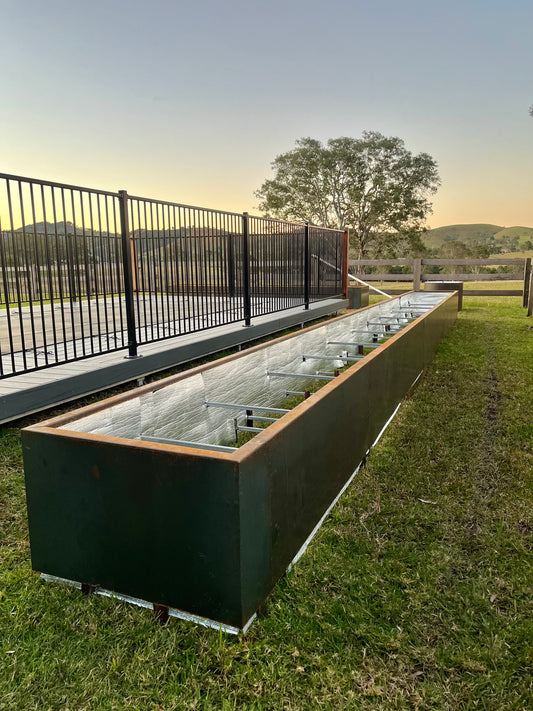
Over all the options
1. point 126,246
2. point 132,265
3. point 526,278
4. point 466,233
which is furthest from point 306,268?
point 466,233

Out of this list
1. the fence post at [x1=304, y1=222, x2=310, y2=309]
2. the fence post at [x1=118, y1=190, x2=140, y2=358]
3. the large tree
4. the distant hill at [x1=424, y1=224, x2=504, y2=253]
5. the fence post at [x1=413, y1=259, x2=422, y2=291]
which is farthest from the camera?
the distant hill at [x1=424, y1=224, x2=504, y2=253]

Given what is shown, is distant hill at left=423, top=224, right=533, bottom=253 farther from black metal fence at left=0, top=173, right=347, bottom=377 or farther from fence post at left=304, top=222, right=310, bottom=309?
black metal fence at left=0, top=173, right=347, bottom=377

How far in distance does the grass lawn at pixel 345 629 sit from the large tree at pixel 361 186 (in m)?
30.3

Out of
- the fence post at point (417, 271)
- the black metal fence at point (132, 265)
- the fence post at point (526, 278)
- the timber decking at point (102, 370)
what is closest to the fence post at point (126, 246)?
the black metal fence at point (132, 265)

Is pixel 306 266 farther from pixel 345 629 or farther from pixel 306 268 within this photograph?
pixel 345 629

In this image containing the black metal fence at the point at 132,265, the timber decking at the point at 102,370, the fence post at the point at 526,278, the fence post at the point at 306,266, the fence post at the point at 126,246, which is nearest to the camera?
the timber decking at the point at 102,370

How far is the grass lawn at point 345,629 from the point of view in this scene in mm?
1438

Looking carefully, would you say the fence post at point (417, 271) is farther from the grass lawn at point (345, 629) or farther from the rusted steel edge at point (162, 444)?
the rusted steel edge at point (162, 444)

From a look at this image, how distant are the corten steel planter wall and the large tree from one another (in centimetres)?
3080

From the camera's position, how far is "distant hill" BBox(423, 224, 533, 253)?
64688mm

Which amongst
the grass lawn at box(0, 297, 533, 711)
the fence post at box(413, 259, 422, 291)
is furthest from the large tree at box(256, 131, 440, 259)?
the grass lawn at box(0, 297, 533, 711)

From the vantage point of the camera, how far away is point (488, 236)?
72.8 m

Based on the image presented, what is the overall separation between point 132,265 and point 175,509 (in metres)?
7.07

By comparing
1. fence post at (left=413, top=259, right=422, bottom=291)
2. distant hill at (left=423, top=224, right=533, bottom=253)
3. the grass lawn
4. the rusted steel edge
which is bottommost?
the grass lawn
